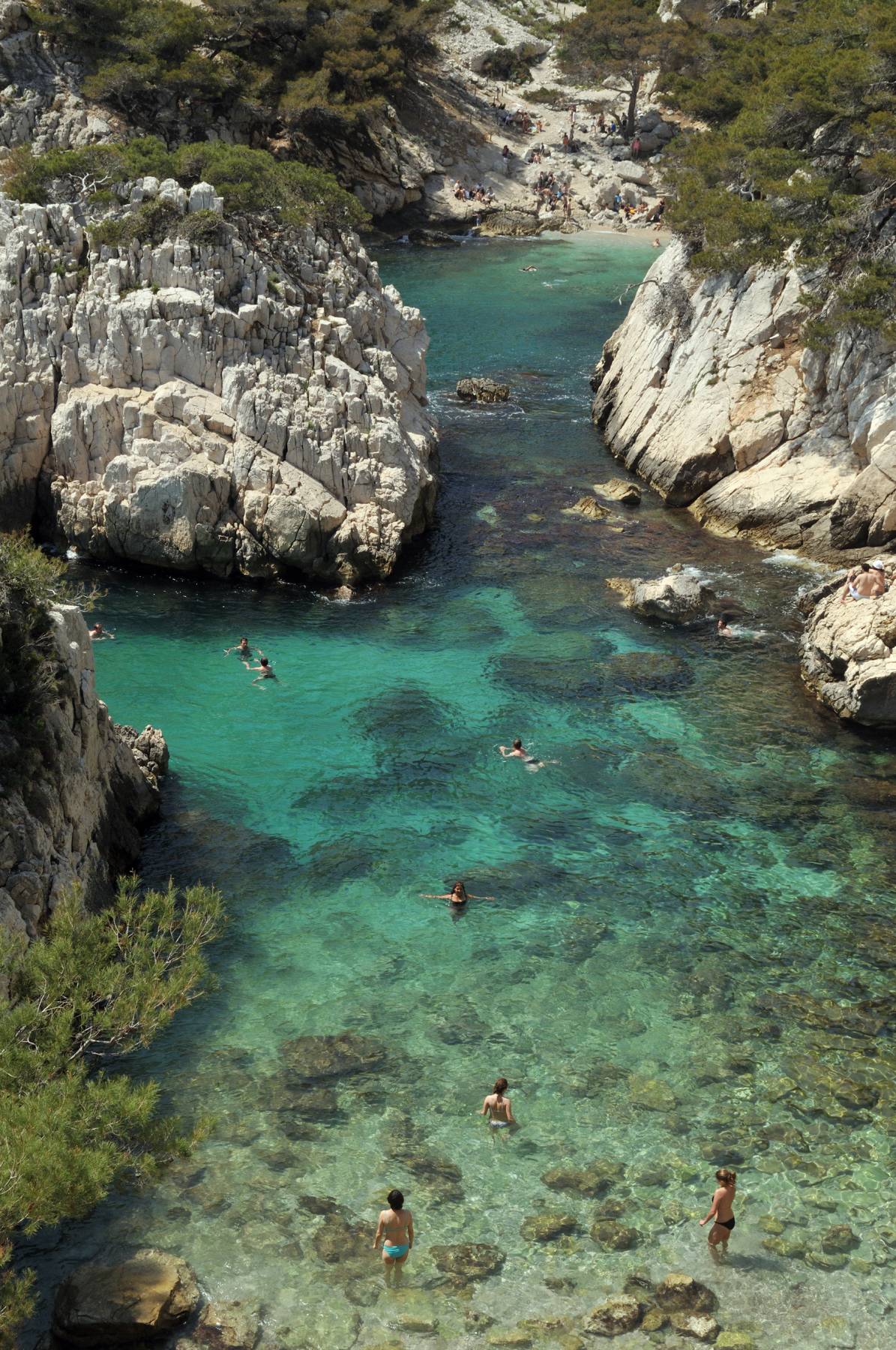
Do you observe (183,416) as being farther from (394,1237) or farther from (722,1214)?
(722,1214)

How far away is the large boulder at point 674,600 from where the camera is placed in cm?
3300

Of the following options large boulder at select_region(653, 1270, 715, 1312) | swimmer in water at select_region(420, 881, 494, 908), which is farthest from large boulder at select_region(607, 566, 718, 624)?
large boulder at select_region(653, 1270, 715, 1312)

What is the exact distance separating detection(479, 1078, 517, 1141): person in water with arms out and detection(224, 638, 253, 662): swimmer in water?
52.2ft

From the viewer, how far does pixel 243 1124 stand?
57.6ft

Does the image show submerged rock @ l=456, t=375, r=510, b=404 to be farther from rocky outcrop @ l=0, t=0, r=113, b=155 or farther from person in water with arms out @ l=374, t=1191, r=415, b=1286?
person in water with arms out @ l=374, t=1191, r=415, b=1286

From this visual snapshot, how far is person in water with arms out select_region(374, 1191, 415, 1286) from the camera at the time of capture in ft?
50.1

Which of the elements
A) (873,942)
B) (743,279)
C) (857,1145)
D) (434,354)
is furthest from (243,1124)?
(434,354)

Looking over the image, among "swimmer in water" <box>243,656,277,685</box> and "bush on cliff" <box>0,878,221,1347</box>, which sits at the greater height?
"bush on cliff" <box>0,878,221,1347</box>

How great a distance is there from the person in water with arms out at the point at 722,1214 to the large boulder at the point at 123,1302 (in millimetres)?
6803

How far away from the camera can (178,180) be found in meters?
39.3

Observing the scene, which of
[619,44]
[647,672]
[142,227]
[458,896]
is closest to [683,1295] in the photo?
[458,896]

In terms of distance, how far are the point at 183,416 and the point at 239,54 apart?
54.2 m

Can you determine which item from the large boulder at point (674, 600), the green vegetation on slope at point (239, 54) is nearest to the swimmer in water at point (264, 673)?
the large boulder at point (674, 600)

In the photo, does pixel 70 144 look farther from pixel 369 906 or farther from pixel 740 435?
pixel 369 906
